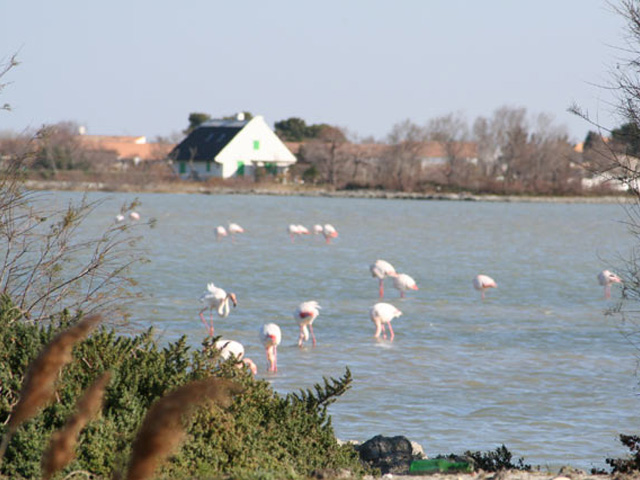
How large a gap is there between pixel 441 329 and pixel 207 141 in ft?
258

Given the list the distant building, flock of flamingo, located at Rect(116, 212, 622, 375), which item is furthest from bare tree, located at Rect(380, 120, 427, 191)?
flock of flamingo, located at Rect(116, 212, 622, 375)

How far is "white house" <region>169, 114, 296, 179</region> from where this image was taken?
3593 inches

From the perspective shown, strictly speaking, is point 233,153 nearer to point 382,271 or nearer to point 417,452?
point 382,271

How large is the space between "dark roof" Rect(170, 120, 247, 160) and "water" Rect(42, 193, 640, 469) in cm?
4607

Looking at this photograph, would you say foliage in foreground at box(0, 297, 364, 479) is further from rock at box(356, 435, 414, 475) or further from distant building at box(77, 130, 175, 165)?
distant building at box(77, 130, 175, 165)

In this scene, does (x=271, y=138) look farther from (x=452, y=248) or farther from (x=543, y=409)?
(x=543, y=409)

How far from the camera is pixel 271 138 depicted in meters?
94.7

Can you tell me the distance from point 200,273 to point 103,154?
7335cm

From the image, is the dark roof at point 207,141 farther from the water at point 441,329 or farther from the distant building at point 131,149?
the water at point 441,329

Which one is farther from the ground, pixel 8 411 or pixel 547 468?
pixel 8 411

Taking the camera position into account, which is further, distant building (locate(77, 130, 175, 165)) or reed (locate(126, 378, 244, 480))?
distant building (locate(77, 130, 175, 165))

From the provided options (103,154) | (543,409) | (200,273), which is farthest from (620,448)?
(103,154)

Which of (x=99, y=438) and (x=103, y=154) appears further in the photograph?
(x=103, y=154)

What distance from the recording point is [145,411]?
6109mm
